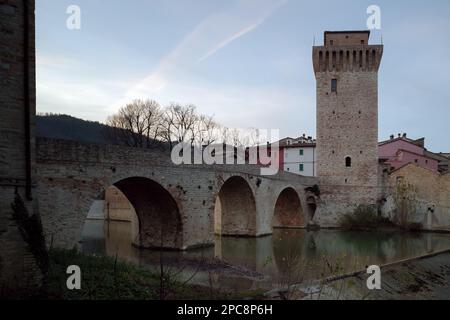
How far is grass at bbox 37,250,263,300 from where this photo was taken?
7305mm

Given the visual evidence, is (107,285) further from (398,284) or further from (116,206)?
(116,206)

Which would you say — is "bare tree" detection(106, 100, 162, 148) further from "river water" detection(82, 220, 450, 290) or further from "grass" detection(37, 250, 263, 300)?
"grass" detection(37, 250, 263, 300)

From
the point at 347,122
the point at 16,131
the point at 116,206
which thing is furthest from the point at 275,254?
the point at 116,206

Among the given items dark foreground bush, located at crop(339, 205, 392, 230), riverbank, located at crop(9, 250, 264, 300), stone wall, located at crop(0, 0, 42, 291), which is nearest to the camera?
stone wall, located at crop(0, 0, 42, 291)

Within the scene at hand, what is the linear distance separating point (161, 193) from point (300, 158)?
27272 millimetres

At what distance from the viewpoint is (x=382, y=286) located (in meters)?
11.1

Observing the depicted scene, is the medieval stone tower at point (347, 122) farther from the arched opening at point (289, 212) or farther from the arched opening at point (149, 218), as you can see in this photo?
the arched opening at point (149, 218)

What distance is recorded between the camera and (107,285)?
26.8 feet

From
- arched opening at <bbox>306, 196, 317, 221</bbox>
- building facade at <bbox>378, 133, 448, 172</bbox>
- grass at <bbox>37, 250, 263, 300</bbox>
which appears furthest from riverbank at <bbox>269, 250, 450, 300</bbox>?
building facade at <bbox>378, 133, 448, 172</bbox>

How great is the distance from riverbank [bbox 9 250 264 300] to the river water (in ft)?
2.00
